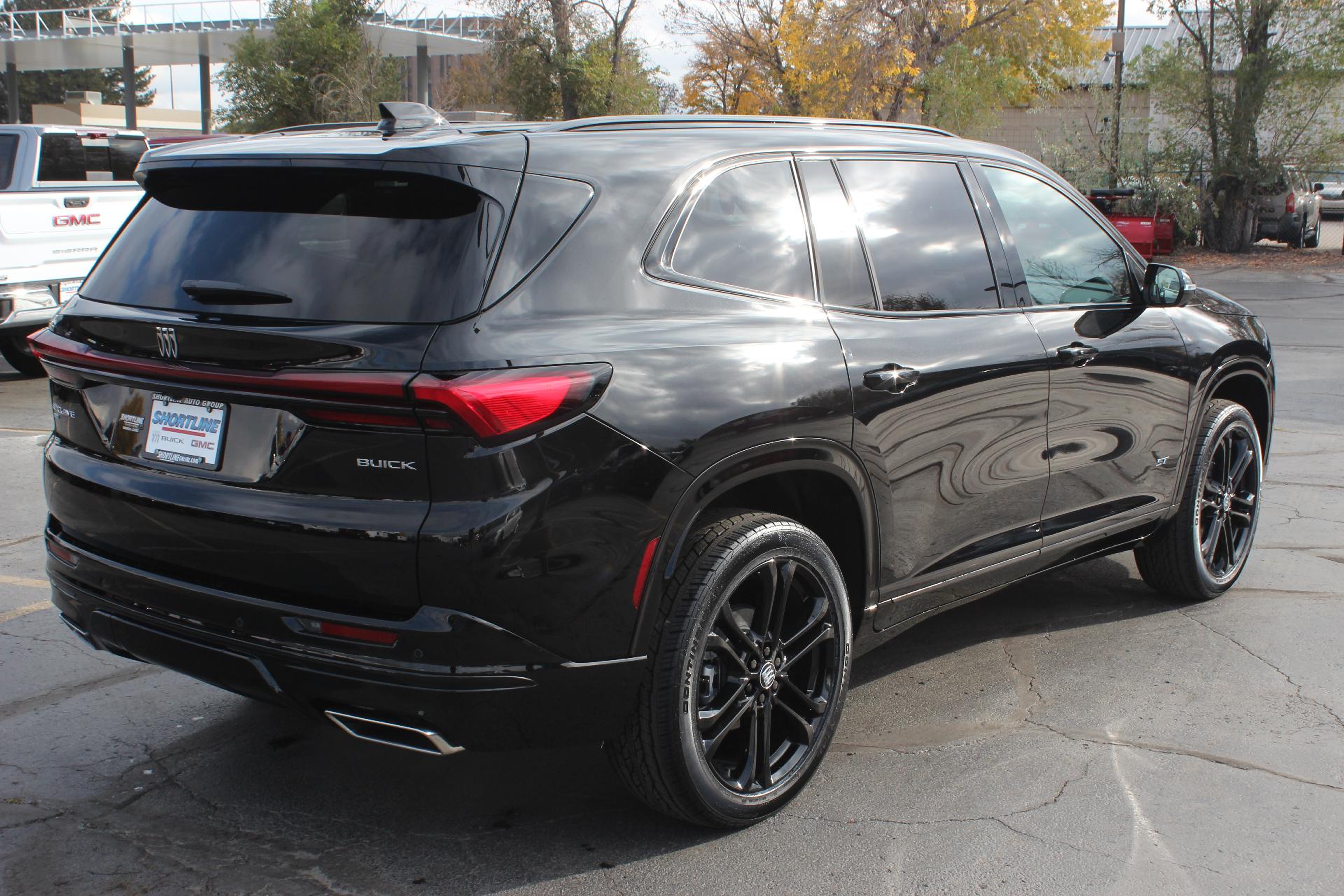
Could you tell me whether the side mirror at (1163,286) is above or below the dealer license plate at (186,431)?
above

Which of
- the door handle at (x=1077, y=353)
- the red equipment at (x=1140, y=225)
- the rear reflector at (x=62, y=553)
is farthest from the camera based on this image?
the red equipment at (x=1140, y=225)

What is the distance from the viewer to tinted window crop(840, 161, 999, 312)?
3.90 metres

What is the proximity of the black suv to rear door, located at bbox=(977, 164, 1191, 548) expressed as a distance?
0.39m

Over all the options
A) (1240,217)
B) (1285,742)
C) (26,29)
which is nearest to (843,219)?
(1285,742)

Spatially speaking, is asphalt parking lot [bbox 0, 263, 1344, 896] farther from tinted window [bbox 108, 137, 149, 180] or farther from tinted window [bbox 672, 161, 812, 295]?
tinted window [bbox 108, 137, 149, 180]

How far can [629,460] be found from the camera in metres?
2.97

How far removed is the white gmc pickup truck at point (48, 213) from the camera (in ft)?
38.7

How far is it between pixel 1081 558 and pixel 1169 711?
2.46 feet

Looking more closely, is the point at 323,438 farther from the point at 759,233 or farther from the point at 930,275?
the point at 930,275

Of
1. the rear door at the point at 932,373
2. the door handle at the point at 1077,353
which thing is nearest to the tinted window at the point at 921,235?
the rear door at the point at 932,373

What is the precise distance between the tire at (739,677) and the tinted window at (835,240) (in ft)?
2.39

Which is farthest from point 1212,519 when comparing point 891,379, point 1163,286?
point 891,379

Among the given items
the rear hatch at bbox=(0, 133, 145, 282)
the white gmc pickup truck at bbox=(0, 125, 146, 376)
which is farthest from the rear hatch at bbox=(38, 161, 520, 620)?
the rear hatch at bbox=(0, 133, 145, 282)

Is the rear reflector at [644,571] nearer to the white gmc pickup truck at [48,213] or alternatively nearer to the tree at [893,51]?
the white gmc pickup truck at [48,213]
